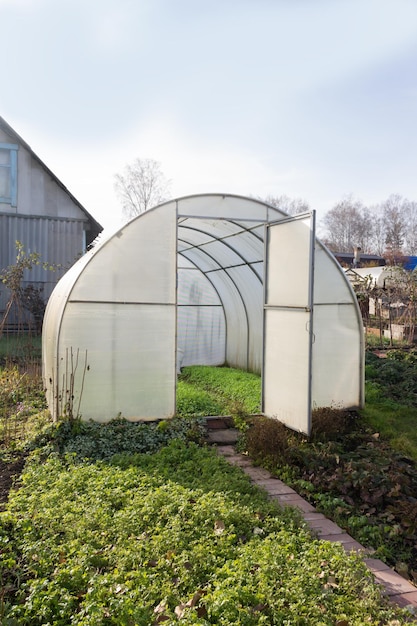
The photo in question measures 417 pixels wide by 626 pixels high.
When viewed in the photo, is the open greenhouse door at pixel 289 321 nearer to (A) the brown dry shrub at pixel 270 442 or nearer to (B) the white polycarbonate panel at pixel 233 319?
(A) the brown dry shrub at pixel 270 442

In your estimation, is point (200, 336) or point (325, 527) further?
point (200, 336)

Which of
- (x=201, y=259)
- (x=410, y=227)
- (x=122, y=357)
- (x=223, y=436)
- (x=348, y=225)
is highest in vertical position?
(x=348, y=225)

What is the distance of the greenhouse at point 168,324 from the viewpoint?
6.73m

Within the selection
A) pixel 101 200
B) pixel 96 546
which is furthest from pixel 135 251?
pixel 101 200

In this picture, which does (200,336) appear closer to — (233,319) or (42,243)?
(233,319)

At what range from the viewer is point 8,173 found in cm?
1485

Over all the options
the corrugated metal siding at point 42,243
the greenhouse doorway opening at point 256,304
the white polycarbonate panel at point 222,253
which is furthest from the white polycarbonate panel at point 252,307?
the corrugated metal siding at point 42,243

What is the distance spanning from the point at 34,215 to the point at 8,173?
55.7 inches

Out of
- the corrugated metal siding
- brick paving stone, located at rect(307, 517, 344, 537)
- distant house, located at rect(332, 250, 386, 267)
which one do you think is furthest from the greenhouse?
distant house, located at rect(332, 250, 386, 267)

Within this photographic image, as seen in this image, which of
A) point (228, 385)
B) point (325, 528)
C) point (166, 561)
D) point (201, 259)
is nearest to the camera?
point (166, 561)

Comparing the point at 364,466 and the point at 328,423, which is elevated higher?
the point at 328,423

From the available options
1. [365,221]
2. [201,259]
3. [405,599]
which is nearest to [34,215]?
[201,259]

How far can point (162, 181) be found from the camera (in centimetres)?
3731

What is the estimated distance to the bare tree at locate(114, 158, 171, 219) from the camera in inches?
1464
